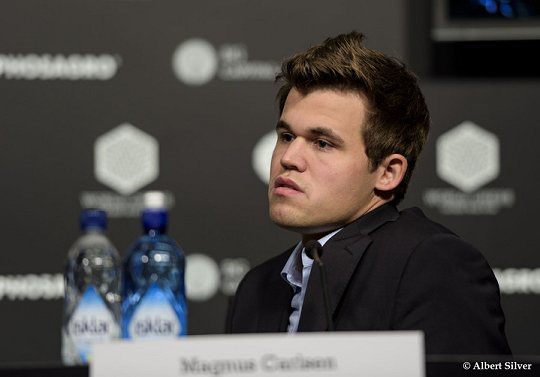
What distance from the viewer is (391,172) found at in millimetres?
2332

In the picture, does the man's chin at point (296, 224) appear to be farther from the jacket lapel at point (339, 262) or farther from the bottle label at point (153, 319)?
the bottle label at point (153, 319)

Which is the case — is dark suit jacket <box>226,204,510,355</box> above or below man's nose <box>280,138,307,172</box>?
below

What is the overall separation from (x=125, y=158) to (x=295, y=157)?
1153mm

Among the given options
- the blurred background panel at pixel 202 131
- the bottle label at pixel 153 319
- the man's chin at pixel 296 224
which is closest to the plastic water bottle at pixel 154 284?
the bottle label at pixel 153 319

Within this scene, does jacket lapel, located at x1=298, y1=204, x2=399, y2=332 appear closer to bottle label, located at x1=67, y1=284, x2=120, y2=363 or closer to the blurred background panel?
bottle label, located at x1=67, y1=284, x2=120, y2=363

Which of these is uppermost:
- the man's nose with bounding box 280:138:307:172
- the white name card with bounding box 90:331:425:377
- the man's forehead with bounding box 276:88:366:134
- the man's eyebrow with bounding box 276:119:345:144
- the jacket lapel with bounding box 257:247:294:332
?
the man's forehead with bounding box 276:88:366:134

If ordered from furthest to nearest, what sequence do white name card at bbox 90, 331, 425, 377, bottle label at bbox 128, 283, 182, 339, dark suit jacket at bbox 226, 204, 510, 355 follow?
1. dark suit jacket at bbox 226, 204, 510, 355
2. bottle label at bbox 128, 283, 182, 339
3. white name card at bbox 90, 331, 425, 377

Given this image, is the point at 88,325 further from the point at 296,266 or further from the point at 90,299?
the point at 296,266

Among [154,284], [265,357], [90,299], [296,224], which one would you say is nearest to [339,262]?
[296,224]

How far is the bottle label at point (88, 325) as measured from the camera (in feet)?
5.40

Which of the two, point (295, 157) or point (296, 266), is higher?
point (295, 157)

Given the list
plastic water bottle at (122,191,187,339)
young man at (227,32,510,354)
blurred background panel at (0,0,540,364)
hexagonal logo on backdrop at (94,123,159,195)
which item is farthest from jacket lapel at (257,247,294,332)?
hexagonal logo on backdrop at (94,123,159,195)

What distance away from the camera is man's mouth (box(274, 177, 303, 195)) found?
2.12 meters

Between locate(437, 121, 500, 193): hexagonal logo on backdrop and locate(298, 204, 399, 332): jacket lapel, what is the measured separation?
0.93 m
